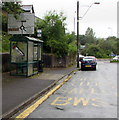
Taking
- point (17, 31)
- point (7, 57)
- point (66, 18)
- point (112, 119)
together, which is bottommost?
point (112, 119)

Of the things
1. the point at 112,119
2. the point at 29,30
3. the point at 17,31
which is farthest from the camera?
the point at 29,30

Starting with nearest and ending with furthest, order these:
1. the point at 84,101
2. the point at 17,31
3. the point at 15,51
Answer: the point at 84,101 → the point at 15,51 → the point at 17,31

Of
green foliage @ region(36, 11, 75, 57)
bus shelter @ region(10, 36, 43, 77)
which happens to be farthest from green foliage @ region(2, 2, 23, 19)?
green foliage @ region(36, 11, 75, 57)

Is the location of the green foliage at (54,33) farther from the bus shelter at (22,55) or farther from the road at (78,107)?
the road at (78,107)

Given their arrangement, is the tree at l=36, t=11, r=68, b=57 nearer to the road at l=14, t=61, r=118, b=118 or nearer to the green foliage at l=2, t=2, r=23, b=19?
the green foliage at l=2, t=2, r=23, b=19

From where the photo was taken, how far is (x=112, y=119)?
5113 millimetres

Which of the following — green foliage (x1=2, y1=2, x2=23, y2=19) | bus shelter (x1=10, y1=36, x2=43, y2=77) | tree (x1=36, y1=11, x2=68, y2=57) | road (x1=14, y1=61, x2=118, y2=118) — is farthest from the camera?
tree (x1=36, y1=11, x2=68, y2=57)

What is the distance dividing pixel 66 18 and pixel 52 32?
251 cm

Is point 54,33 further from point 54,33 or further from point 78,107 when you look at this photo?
point 78,107

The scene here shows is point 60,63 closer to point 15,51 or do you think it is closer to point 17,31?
point 17,31

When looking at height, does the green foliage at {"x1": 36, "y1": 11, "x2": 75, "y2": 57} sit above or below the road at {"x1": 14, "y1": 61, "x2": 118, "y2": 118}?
above

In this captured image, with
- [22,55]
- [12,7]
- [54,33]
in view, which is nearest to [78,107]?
[12,7]

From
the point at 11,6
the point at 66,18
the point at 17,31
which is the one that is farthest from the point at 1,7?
the point at 66,18

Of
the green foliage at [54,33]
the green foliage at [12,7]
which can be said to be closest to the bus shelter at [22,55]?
the green foliage at [12,7]
